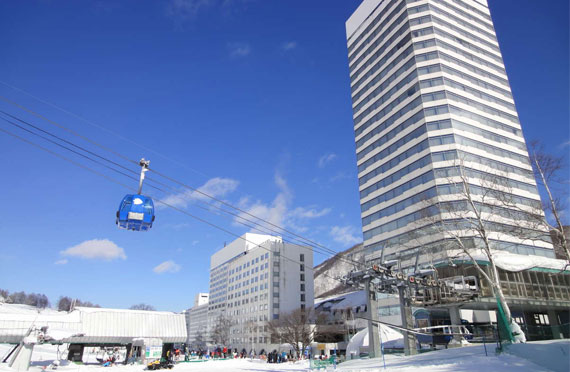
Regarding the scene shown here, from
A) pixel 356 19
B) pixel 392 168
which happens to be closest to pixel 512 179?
pixel 392 168

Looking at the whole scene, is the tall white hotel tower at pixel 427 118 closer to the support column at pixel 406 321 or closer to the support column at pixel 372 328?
the support column at pixel 406 321

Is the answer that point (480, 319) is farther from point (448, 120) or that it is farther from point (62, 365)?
point (62, 365)

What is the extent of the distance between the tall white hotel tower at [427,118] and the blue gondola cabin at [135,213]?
37515mm

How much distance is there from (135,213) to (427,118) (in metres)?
47.1

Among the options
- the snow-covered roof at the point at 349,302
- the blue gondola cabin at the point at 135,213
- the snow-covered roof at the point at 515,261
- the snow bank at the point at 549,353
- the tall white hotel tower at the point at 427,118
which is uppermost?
the tall white hotel tower at the point at 427,118

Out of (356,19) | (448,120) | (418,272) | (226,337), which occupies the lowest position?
(226,337)

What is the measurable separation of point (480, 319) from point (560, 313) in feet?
39.8

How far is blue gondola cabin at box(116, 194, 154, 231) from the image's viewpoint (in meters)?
13.4

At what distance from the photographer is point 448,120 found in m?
49.5

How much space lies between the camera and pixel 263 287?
8869 centimetres

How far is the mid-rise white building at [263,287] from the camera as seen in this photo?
280 feet

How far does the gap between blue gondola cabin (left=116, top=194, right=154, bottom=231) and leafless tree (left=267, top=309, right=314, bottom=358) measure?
1773 inches

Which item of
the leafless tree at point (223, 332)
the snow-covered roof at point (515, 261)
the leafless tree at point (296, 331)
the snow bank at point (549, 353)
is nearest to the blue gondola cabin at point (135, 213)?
the snow bank at point (549, 353)

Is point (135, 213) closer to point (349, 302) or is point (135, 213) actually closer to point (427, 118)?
point (427, 118)
